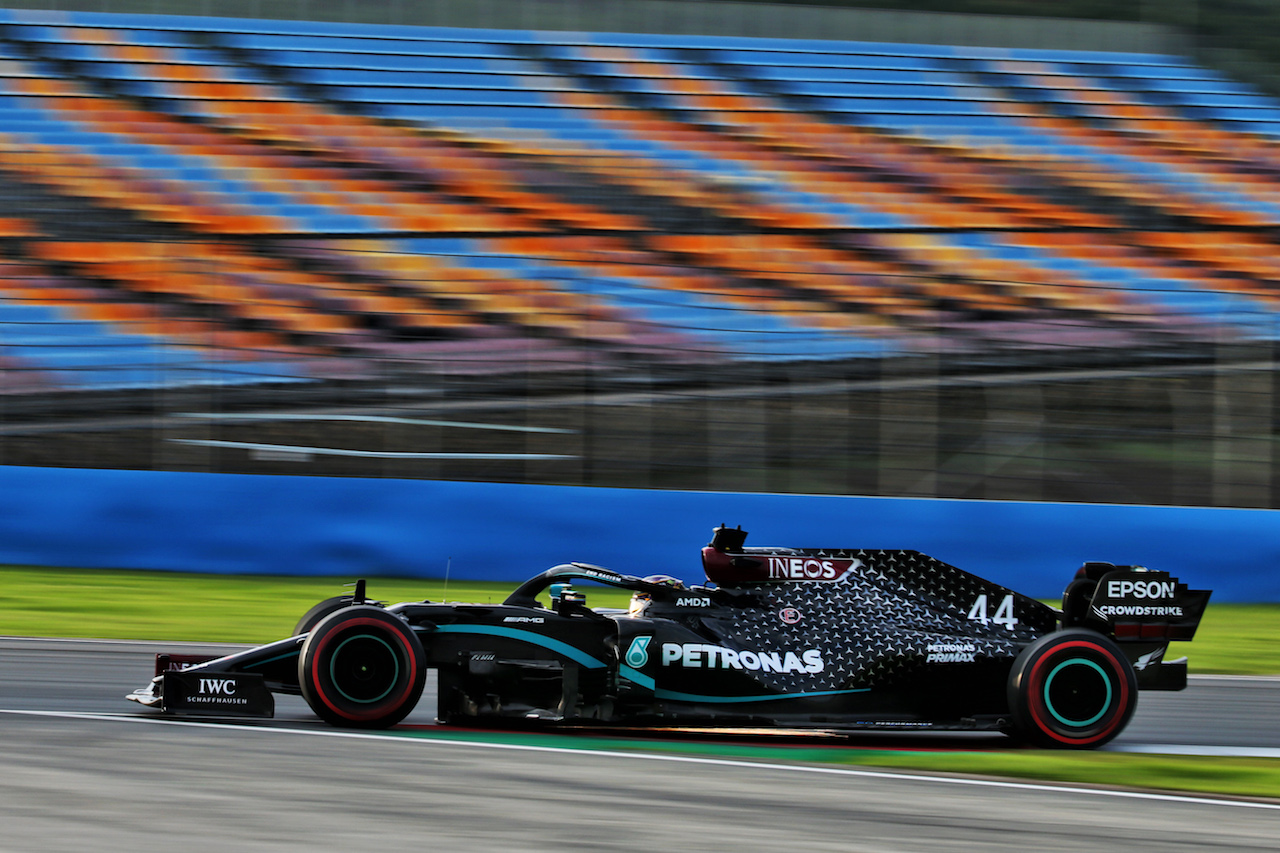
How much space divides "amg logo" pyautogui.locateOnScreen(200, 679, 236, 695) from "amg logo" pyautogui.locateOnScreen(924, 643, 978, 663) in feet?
8.77

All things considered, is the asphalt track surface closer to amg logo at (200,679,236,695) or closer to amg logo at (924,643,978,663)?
amg logo at (200,679,236,695)

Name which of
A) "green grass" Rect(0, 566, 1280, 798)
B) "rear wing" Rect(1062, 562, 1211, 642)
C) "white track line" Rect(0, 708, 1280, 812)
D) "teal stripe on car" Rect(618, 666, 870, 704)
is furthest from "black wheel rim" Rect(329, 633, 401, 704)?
"rear wing" Rect(1062, 562, 1211, 642)

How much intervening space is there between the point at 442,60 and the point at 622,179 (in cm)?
282

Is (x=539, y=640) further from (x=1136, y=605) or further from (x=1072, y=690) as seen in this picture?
(x=1136, y=605)

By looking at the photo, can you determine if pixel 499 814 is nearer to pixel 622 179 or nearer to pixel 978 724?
pixel 978 724

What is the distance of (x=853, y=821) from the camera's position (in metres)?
4.25

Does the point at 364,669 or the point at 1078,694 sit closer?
the point at 364,669

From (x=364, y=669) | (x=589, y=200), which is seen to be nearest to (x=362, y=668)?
(x=364, y=669)

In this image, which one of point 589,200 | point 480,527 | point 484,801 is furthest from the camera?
point 589,200

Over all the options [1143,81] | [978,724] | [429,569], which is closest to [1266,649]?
[978,724]

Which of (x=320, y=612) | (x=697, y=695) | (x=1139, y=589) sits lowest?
(x=697, y=695)

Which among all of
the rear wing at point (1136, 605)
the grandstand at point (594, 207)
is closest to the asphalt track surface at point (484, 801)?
the rear wing at point (1136, 605)

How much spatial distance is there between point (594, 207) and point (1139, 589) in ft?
28.7

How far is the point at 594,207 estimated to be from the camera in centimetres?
1371
